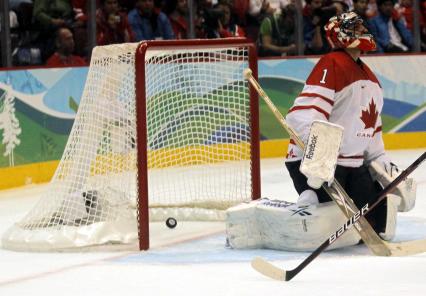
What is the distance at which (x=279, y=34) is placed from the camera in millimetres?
9898

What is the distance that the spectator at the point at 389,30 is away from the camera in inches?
411

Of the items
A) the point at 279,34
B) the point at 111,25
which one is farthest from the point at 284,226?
the point at 279,34

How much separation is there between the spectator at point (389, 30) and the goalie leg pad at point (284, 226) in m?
5.44

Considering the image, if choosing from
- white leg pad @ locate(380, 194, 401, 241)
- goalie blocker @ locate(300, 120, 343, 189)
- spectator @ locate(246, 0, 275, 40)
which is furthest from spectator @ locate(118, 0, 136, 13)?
goalie blocker @ locate(300, 120, 343, 189)

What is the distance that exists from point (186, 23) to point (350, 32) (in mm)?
4326

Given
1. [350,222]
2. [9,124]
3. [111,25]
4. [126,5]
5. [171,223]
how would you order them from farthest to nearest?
[126,5]
[111,25]
[9,124]
[171,223]
[350,222]

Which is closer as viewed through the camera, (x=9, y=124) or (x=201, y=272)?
(x=201, y=272)

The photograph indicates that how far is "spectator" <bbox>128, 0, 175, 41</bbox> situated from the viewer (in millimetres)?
9031

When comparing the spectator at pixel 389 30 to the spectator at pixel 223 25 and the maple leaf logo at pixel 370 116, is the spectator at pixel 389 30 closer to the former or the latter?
the spectator at pixel 223 25

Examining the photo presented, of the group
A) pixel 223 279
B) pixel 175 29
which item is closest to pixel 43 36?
pixel 175 29

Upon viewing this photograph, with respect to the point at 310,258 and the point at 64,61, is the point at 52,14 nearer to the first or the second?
the point at 64,61

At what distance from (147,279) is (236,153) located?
2.31 metres

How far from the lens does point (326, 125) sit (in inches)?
185

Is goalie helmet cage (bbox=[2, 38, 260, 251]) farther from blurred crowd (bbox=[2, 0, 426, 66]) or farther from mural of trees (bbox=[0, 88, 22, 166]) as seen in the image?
blurred crowd (bbox=[2, 0, 426, 66])
